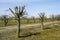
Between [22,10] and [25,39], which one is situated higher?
[22,10]

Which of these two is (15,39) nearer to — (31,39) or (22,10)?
(31,39)

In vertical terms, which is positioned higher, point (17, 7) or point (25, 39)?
point (17, 7)

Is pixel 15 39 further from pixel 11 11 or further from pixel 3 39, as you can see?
pixel 11 11

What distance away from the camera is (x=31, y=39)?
2973cm

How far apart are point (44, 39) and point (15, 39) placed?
533cm

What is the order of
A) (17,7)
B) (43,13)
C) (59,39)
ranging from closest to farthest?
(59,39), (17,7), (43,13)

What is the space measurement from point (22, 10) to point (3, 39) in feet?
23.1

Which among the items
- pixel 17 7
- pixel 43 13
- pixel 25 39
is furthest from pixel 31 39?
pixel 43 13

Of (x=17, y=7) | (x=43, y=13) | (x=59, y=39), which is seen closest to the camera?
(x=59, y=39)

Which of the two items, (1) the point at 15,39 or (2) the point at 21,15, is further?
(2) the point at 21,15

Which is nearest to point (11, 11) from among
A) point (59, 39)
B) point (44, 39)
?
point (44, 39)

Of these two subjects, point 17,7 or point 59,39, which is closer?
point 59,39

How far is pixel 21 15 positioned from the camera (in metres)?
33.0

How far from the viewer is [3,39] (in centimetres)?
2991
